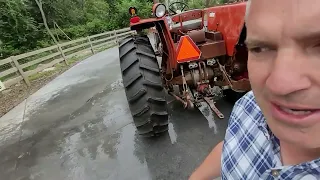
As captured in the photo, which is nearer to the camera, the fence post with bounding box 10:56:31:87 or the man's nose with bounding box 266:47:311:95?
the man's nose with bounding box 266:47:311:95

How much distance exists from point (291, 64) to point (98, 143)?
3503 mm

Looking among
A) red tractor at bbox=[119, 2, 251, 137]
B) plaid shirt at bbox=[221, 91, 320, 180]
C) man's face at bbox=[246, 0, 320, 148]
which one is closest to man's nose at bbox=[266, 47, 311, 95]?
man's face at bbox=[246, 0, 320, 148]

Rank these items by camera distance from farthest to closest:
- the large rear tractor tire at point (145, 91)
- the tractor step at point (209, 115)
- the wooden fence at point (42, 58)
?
the wooden fence at point (42, 58) → the tractor step at point (209, 115) → the large rear tractor tire at point (145, 91)

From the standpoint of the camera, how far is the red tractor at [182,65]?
301 cm

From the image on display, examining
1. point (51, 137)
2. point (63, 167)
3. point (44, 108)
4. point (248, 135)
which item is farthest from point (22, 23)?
point (248, 135)

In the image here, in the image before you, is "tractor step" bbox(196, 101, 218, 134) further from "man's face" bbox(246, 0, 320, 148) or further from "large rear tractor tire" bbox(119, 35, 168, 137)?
"man's face" bbox(246, 0, 320, 148)

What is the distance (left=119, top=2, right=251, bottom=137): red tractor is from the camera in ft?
9.88

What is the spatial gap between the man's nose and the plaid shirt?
0.30m

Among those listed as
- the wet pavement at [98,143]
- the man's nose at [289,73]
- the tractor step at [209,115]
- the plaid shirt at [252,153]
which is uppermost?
the man's nose at [289,73]

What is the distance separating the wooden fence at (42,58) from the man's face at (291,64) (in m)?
8.03

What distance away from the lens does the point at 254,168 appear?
102cm

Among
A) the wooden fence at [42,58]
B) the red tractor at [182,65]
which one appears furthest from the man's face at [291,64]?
the wooden fence at [42,58]

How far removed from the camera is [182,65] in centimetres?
A: 349

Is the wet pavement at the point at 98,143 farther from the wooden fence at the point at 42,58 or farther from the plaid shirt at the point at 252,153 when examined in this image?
the wooden fence at the point at 42,58
